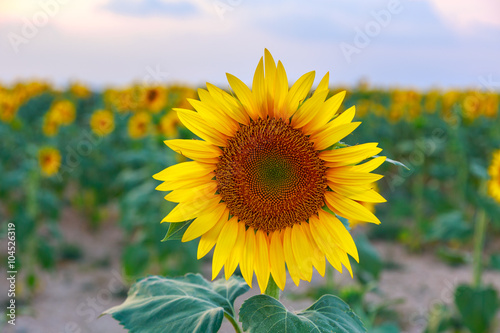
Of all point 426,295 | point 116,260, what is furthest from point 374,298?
point 116,260

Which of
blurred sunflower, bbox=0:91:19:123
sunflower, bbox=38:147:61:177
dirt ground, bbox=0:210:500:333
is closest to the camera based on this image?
dirt ground, bbox=0:210:500:333

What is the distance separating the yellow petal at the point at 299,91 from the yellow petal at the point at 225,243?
1.10 feet

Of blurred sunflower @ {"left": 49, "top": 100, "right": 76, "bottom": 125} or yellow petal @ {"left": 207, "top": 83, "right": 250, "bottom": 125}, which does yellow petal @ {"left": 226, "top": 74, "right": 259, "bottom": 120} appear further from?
blurred sunflower @ {"left": 49, "top": 100, "right": 76, "bottom": 125}

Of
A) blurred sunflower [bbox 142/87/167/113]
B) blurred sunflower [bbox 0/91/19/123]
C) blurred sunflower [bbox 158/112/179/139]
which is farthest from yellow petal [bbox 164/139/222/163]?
blurred sunflower [bbox 0/91/19/123]

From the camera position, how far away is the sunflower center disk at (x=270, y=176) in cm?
133

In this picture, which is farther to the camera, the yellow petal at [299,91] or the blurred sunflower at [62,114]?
the blurred sunflower at [62,114]

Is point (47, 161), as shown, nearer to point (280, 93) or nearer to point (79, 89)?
point (280, 93)

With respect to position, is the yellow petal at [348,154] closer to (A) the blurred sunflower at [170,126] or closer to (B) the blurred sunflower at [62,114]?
(A) the blurred sunflower at [170,126]

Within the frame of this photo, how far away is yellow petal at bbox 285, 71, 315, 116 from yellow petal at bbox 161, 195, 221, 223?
1.01ft

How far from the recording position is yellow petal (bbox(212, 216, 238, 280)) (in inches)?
51.9

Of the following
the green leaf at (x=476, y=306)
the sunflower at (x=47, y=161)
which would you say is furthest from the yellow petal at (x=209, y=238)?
the sunflower at (x=47, y=161)

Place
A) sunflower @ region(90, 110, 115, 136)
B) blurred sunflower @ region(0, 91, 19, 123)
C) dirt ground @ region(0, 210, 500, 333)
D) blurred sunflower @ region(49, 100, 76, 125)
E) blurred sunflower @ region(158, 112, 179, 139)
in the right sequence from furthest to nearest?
1. blurred sunflower @ region(0, 91, 19, 123)
2. blurred sunflower @ region(49, 100, 76, 125)
3. sunflower @ region(90, 110, 115, 136)
4. blurred sunflower @ region(158, 112, 179, 139)
5. dirt ground @ region(0, 210, 500, 333)

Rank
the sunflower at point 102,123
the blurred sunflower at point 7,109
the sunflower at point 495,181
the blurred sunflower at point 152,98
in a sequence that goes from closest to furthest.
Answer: the sunflower at point 495,181
the blurred sunflower at point 152,98
the sunflower at point 102,123
the blurred sunflower at point 7,109

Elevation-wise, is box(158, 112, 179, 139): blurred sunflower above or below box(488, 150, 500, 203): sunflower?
above
